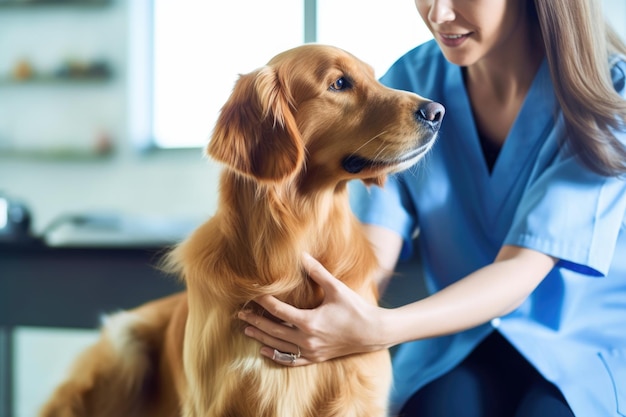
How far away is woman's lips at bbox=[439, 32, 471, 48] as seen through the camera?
2.31 feet

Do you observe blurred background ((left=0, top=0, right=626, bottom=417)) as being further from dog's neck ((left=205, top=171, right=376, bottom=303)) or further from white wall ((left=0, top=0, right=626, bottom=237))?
dog's neck ((left=205, top=171, right=376, bottom=303))

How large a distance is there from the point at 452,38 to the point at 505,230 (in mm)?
260

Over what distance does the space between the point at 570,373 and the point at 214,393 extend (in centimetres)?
43

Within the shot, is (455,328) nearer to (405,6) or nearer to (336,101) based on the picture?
(336,101)

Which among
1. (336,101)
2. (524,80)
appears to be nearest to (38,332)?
(336,101)

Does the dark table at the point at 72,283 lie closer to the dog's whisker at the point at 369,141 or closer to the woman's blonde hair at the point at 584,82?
the dog's whisker at the point at 369,141

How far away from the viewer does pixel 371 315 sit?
67cm

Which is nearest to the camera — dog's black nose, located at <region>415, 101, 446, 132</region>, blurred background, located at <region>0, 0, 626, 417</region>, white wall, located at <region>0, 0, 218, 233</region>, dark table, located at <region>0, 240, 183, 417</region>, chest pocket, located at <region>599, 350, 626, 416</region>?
dog's black nose, located at <region>415, 101, 446, 132</region>

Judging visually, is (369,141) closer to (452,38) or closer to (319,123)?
(319,123)

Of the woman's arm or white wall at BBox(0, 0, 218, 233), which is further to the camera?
white wall at BBox(0, 0, 218, 233)

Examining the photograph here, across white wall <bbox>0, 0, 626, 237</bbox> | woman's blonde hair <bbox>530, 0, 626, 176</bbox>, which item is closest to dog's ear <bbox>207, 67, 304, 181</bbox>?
woman's blonde hair <bbox>530, 0, 626, 176</bbox>

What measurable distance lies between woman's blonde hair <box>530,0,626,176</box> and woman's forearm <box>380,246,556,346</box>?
0.14 meters

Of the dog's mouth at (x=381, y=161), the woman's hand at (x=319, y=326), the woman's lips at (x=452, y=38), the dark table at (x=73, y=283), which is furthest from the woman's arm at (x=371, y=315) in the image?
the dark table at (x=73, y=283)

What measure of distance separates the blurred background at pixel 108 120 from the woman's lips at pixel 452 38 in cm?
11
